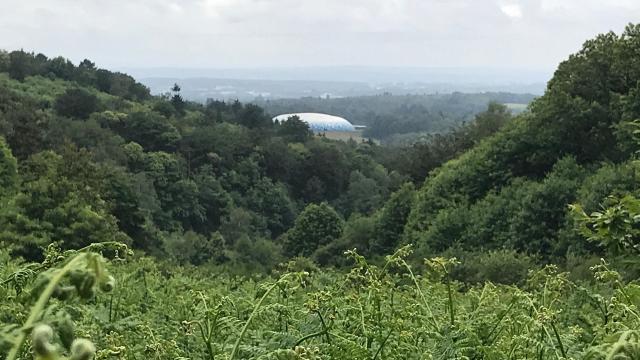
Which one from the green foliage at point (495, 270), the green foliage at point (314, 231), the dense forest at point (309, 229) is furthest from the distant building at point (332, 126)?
the green foliage at point (495, 270)

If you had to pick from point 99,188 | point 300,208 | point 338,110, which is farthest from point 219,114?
point 338,110

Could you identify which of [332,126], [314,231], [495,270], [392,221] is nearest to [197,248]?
[314,231]

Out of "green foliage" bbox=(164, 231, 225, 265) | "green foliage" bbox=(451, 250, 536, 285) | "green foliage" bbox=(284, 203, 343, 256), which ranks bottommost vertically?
"green foliage" bbox=(164, 231, 225, 265)

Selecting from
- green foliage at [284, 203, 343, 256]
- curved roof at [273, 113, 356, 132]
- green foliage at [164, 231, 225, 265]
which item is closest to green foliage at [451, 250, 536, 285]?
green foliage at [284, 203, 343, 256]

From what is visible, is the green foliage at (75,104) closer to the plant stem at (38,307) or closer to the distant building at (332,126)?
the plant stem at (38,307)

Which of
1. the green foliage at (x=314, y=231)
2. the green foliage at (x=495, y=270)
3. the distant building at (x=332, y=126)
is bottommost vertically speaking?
the distant building at (x=332, y=126)

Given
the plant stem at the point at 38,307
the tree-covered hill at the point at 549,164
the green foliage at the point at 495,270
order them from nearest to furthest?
the plant stem at the point at 38,307, the green foliage at the point at 495,270, the tree-covered hill at the point at 549,164

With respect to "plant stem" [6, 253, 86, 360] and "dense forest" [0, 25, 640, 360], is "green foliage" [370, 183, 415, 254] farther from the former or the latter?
"plant stem" [6, 253, 86, 360]

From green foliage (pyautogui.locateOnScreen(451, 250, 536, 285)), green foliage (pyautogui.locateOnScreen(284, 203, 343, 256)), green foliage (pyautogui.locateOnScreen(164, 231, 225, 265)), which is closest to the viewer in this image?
green foliage (pyautogui.locateOnScreen(451, 250, 536, 285))

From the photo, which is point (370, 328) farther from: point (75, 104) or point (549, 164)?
point (75, 104)
